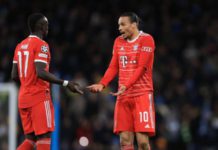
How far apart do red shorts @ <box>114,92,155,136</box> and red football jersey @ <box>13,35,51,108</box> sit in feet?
3.42

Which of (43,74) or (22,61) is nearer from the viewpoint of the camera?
(43,74)

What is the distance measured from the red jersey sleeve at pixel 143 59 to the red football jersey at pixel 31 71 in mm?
1078

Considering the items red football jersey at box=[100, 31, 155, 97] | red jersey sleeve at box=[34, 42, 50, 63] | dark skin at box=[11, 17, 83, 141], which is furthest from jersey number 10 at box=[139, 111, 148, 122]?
red jersey sleeve at box=[34, 42, 50, 63]

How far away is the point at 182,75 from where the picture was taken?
17.6m

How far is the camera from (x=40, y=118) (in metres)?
9.24

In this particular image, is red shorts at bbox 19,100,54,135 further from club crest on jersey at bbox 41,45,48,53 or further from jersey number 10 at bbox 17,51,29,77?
club crest on jersey at bbox 41,45,48,53

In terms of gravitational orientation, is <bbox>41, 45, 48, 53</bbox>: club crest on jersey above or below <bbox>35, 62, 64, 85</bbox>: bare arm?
above

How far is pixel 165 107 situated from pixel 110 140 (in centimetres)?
155

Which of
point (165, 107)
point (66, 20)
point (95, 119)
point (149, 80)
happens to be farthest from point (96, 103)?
point (149, 80)

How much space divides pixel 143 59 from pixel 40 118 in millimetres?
1516

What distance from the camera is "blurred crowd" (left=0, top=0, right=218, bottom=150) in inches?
631

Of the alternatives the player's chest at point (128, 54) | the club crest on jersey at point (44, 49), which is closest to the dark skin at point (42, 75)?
the club crest on jersey at point (44, 49)

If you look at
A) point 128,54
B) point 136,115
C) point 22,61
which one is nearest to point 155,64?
point 128,54

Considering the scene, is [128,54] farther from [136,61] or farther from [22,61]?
[22,61]
